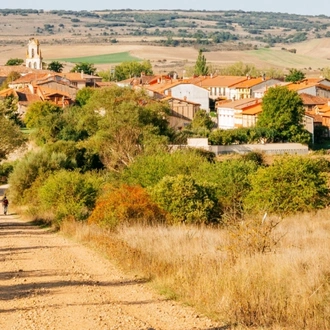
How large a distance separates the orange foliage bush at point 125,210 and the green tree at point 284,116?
3606cm

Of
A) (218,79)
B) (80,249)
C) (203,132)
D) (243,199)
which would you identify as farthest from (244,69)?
(80,249)

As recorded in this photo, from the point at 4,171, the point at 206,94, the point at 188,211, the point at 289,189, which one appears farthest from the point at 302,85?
the point at 188,211

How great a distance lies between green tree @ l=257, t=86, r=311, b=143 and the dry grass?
41443 millimetres

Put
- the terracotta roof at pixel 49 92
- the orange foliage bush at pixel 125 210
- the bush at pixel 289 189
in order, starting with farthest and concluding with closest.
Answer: the terracotta roof at pixel 49 92, the bush at pixel 289 189, the orange foliage bush at pixel 125 210

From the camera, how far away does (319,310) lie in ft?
31.7

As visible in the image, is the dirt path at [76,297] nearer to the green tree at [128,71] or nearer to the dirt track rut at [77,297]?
the dirt track rut at [77,297]

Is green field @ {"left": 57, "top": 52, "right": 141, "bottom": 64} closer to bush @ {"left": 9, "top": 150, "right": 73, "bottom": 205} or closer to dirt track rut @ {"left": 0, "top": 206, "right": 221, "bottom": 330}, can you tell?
bush @ {"left": 9, "top": 150, "right": 73, "bottom": 205}

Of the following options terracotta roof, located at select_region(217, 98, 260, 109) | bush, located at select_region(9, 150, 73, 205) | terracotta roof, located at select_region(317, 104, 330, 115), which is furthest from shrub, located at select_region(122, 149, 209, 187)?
terracotta roof, located at select_region(217, 98, 260, 109)

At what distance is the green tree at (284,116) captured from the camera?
56281mm

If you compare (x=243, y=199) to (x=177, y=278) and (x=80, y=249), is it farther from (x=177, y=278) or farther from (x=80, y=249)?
(x=177, y=278)

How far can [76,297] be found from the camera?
11195 millimetres

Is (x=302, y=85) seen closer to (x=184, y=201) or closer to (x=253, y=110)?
(x=253, y=110)

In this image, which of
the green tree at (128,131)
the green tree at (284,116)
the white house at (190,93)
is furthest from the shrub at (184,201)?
the white house at (190,93)

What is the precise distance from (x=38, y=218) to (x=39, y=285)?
443 inches
